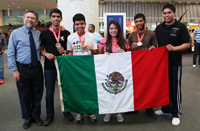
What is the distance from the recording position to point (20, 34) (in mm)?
2426

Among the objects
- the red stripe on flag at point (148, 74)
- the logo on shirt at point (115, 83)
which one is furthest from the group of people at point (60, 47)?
the logo on shirt at point (115, 83)

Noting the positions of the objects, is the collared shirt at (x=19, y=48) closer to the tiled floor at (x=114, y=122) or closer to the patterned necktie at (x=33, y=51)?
the patterned necktie at (x=33, y=51)

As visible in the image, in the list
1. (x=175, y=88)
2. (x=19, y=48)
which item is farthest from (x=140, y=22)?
(x=19, y=48)

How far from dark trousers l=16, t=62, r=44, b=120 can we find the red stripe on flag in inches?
57.3

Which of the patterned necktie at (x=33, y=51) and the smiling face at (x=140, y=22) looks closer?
the patterned necktie at (x=33, y=51)

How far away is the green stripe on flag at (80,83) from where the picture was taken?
2.57m

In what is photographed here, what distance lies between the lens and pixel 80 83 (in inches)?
102

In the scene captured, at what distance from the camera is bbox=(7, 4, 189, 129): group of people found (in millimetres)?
2445

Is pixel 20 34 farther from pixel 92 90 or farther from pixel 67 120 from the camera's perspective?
pixel 67 120

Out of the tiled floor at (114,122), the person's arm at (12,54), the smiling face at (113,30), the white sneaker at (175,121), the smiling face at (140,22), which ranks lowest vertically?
the tiled floor at (114,122)

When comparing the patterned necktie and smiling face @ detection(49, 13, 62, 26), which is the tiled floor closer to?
the patterned necktie

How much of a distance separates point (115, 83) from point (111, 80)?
75 millimetres

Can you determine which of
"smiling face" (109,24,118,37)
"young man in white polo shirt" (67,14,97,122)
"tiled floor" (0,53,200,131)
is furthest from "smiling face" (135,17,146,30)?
"tiled floor" (0,53,200,131)

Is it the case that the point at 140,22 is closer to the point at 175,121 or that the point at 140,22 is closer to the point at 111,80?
the point at 111,80
